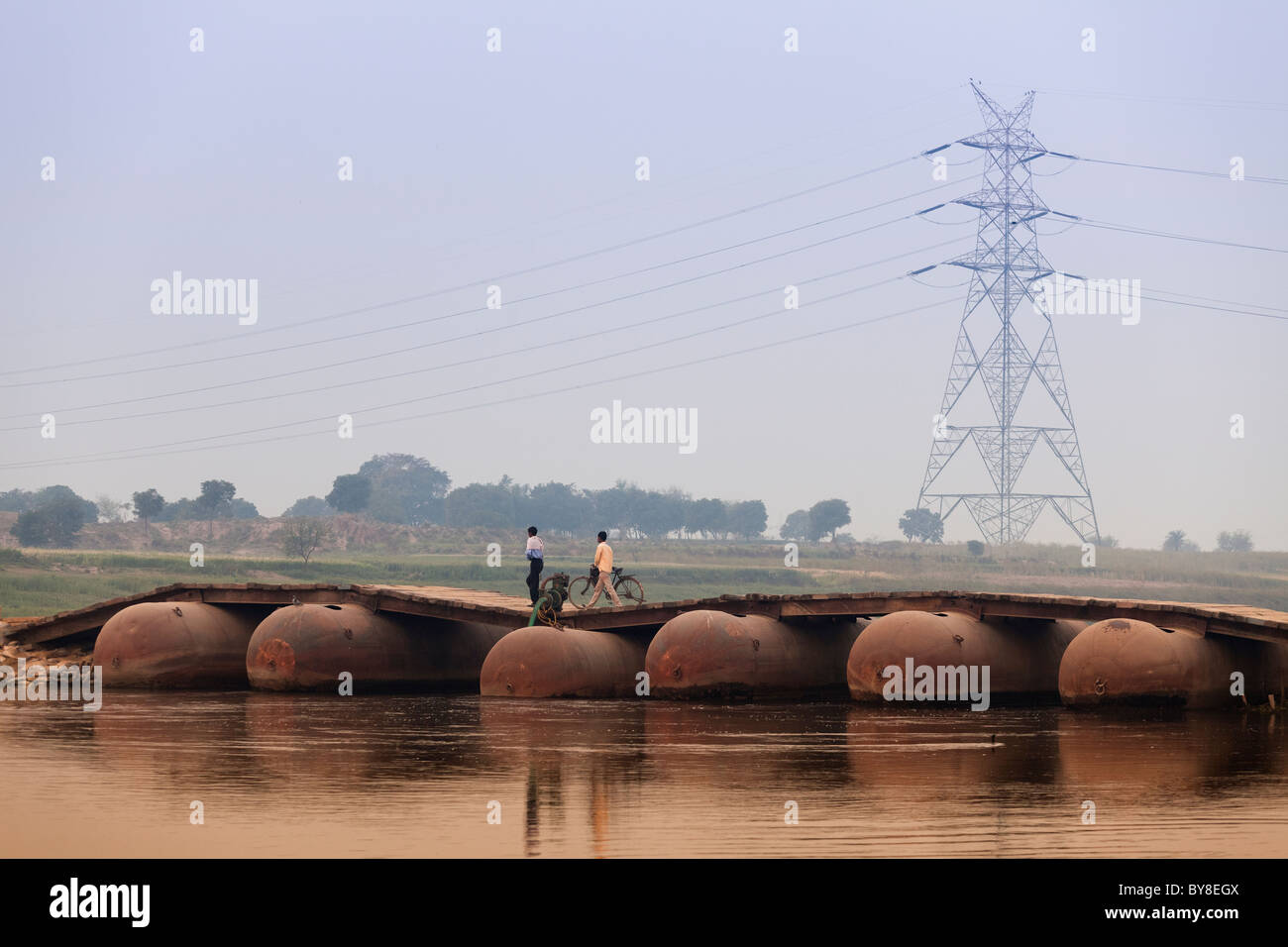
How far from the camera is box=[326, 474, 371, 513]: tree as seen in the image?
552 feet

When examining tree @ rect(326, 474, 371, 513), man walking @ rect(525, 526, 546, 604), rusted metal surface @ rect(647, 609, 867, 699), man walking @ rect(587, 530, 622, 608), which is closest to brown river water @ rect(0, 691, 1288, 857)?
rusted metal surface @ rect(647, 609, 867, 699)

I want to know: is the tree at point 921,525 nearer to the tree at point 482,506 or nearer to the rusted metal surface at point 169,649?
the tree at point 482,506

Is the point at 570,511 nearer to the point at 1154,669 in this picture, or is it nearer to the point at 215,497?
the point at 215,497

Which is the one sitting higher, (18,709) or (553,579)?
(553,579)

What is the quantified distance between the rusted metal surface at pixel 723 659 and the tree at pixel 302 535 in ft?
241

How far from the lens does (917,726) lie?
2650 cm

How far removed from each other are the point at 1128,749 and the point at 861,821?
8.46 meters

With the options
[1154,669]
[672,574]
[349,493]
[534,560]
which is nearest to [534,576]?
[534,560]

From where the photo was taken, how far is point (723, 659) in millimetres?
31938

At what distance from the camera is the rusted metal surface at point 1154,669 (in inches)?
1115
